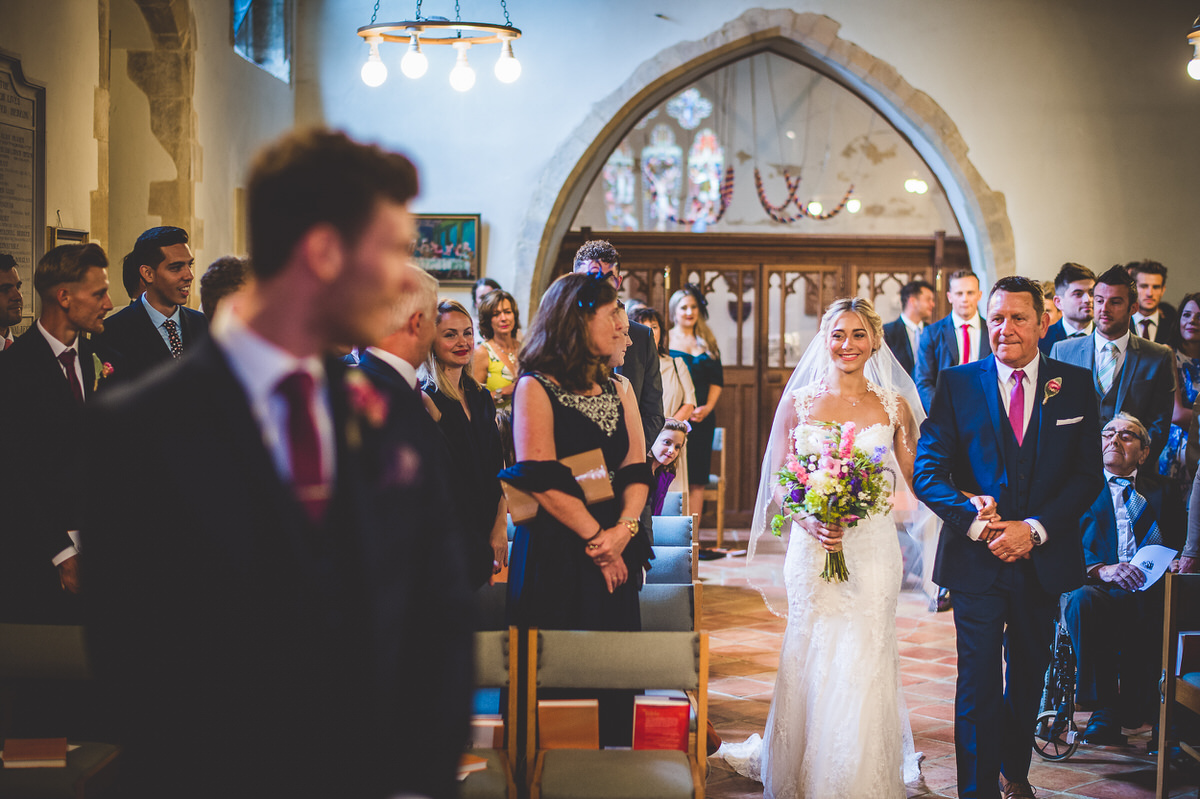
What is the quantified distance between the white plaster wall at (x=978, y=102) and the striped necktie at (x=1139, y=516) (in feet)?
15.3

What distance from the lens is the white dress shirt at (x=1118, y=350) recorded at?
17.3 feet

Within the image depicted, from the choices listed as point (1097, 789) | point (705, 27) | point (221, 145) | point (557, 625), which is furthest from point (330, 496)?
point (705, 27)

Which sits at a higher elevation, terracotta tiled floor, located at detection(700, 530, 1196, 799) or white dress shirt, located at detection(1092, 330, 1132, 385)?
white dress shirt, located at detection(1092, 330, 1132, 385)

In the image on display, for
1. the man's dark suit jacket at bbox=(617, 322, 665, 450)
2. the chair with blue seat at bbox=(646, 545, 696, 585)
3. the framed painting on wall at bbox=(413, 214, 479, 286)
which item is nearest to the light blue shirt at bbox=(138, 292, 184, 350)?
the man's dark suit jacket at bbox=(617, 322, 665, 450)

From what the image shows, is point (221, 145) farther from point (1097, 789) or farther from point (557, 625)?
point (1097, 789)

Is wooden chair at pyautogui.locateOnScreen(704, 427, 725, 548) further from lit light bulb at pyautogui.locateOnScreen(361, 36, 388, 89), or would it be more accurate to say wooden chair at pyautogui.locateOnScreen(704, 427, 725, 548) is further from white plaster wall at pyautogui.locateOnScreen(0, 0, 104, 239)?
white plaster wall at pyautogui.locateOnScreen(0, 0, 104, 239)

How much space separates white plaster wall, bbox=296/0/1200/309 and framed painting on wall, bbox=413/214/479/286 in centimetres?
12

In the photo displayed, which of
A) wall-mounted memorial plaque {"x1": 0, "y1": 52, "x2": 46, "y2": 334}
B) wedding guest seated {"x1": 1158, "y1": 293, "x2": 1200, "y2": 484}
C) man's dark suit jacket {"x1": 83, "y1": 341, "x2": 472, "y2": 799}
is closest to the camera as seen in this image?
man's dark suit jacket {"x1": 83, "y1": 341, "x2": 472, "y2": 799}

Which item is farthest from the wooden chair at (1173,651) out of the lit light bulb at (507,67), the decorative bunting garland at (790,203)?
the decorative bunting garland at (790,203)

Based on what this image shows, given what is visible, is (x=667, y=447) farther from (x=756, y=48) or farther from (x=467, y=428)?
(x=756, y=48)

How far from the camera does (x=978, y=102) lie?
348 inches

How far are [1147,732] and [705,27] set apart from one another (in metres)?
6.48

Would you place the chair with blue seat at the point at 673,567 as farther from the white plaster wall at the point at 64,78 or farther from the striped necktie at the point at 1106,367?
the white plaster wall at the point at 64,78

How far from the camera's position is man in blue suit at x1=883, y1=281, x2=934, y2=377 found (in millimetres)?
7887
